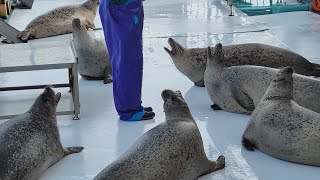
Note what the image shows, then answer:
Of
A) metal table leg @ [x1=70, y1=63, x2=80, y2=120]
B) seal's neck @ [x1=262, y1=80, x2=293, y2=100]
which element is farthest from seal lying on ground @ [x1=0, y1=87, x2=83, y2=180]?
seal's neck @ [x1=262, y1=80, x2=293, y2=100]

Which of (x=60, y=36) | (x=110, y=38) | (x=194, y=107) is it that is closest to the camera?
(x=110, y=38)

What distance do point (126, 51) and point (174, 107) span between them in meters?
0.94

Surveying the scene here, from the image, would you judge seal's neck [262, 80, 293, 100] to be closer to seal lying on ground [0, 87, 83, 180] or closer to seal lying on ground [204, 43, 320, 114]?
seal lying on ground [204, 43, 320, 114]

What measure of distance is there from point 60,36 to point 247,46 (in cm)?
322

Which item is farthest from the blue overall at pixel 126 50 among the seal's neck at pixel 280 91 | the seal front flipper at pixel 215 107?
the seal's neck at pixel 280 91

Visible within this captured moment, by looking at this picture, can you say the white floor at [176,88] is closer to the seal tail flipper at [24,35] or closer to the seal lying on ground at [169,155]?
the seal lying on ground at [169,155]

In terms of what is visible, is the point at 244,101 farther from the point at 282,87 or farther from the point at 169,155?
the point at 169,155

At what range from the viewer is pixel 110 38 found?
4734 mm

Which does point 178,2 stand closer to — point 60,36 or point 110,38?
point 60,36

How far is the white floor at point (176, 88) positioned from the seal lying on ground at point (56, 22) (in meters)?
0.19

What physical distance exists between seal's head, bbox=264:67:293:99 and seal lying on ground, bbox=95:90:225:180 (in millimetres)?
580

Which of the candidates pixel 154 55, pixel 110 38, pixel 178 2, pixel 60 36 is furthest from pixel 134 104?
pixel 178 2

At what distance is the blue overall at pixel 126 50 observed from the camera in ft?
15.0

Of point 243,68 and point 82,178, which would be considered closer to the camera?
point 82,178
